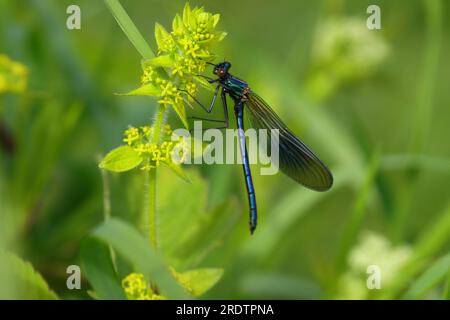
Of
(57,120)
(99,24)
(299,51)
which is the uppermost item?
(99,24)

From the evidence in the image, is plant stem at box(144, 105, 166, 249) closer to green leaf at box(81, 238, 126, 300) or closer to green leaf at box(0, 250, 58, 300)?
green leaf at box(81, 238, 126, 300)

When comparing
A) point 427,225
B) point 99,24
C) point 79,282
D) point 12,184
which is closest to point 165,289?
point 79,282

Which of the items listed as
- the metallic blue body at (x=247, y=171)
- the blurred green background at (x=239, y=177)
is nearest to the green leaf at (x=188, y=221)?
the blurred green background at (x=239, y=177)

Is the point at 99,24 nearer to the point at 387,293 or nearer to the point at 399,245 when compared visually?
the point at 399,245

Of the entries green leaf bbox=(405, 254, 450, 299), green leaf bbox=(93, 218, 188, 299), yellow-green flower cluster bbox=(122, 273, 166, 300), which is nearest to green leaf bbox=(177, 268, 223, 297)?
yellow-green flower cluster bbox=(122, 273, 166, 300)

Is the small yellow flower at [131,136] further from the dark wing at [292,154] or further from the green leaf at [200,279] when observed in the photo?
the dark wing at [292,154]

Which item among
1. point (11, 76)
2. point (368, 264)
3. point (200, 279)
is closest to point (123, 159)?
point (200, 279)
